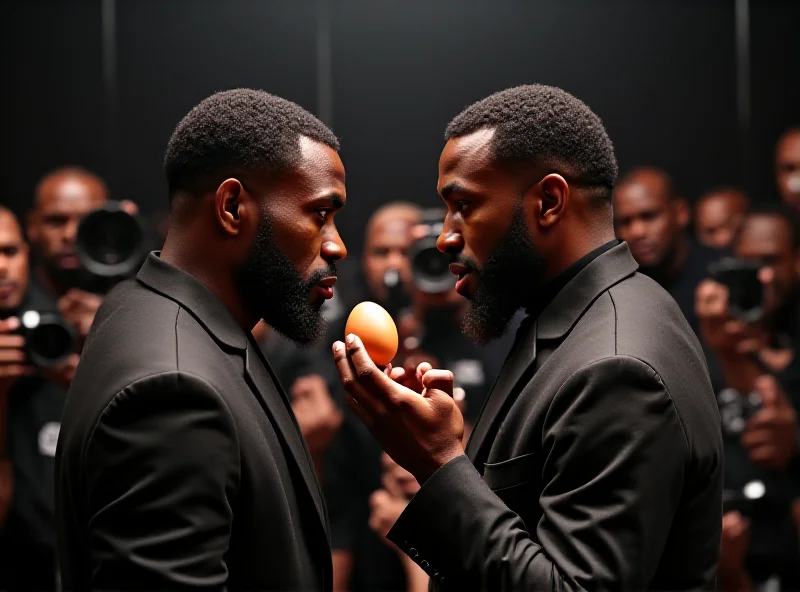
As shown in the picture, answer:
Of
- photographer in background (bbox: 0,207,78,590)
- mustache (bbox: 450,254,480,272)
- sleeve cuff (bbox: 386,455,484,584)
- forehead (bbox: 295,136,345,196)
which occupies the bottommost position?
photographer in background (bbox: 0,207,78,590)

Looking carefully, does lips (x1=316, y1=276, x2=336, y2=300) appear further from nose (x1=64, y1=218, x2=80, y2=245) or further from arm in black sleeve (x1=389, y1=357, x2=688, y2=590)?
nose (x1=64, y1=218, x2=80, y2=245)

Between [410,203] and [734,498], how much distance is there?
5.40 ft

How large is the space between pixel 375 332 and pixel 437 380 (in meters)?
0.21

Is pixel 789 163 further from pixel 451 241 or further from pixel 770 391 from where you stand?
pixel 451 241

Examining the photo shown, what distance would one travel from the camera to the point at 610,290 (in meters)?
1.45

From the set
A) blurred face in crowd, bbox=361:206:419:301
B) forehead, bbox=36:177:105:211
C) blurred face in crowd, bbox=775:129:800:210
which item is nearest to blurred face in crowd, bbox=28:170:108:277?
forehead, bbox=36:177:105:211

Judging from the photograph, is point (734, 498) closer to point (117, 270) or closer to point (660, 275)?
point (660, 275)

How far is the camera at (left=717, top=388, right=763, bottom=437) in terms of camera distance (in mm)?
3531

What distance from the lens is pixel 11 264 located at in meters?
3.51

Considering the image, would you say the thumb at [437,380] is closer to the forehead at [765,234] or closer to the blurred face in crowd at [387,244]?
the blurred face in crowd at [387,244]

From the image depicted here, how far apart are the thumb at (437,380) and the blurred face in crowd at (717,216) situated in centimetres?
284

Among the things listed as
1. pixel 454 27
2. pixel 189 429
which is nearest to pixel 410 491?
pixel 454 27

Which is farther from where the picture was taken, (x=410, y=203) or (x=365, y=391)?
(x=410, y=203)

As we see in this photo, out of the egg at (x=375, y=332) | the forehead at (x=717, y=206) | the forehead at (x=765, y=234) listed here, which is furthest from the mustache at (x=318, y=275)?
the forehead at (x=717, y=206)
